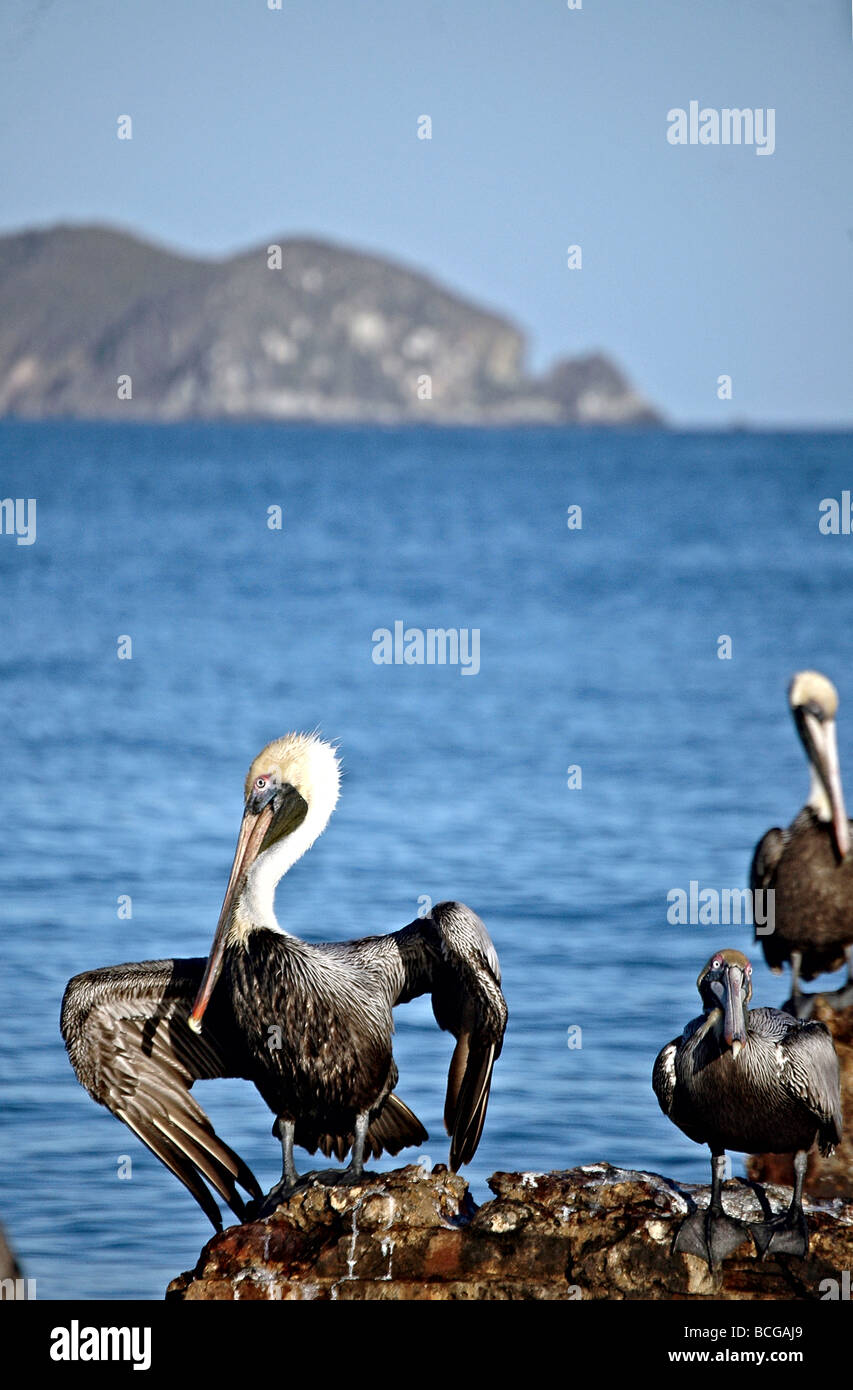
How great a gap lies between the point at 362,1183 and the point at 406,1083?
9.03 ft

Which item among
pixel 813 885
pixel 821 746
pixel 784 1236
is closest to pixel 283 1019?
Result: pixel 784 1236

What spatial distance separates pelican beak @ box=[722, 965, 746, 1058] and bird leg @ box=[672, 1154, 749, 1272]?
15.1 inches

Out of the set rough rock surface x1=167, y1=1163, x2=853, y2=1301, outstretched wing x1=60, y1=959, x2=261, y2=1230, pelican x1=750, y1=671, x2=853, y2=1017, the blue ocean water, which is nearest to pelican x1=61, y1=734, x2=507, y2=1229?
outstretched wing x1=60, y1=959, x2=261, y2=1230

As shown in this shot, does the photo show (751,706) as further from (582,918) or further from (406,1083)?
(406,1083)

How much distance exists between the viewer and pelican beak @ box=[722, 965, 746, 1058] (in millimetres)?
5156

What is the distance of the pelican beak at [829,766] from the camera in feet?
25.4

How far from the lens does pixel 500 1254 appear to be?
210 inches

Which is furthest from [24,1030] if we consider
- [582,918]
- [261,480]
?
[261,480]

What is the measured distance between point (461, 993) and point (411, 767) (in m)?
12.5

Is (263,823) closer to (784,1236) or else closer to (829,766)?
(784,1236)

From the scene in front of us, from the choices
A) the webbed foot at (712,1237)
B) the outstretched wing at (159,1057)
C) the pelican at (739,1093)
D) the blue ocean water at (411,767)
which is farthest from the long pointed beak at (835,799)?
the outstretched wing at (159,1057)
